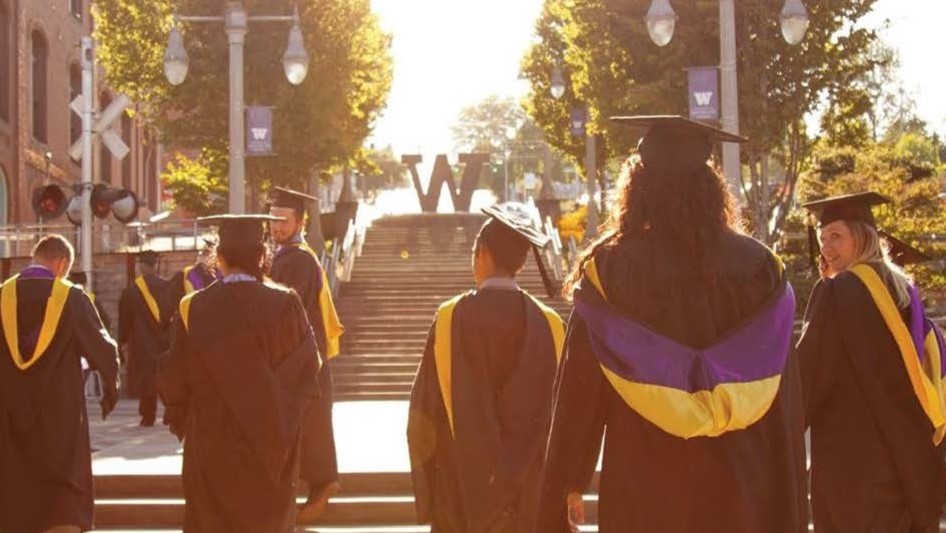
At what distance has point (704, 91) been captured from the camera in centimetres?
1817

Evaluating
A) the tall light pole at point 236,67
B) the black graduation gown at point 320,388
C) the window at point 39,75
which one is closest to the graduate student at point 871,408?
the black graduation gown at point 320,388

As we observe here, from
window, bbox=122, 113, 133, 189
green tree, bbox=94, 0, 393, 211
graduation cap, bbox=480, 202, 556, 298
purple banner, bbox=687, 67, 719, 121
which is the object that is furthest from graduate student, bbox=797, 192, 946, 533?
window, bbox=122, 113, 133, 189

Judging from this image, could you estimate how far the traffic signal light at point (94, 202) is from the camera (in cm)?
1748

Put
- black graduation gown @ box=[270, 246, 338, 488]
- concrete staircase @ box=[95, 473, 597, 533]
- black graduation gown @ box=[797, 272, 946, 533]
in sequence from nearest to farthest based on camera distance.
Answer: black graduation gown @ box=[797, 272, 946, 533] < black graduation gown @ box=[270, 246, 338, 488] < concrete staircase @ box=[95, 473, 597, 533]

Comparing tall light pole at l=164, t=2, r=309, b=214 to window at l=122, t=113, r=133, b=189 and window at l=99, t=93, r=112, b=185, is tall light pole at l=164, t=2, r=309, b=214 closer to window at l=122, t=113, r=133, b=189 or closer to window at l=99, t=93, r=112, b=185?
window at l=99, t=93, r=112, b=185

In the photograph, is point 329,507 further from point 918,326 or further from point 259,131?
point 259,131

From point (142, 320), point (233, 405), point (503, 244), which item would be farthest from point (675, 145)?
point (142, 320)

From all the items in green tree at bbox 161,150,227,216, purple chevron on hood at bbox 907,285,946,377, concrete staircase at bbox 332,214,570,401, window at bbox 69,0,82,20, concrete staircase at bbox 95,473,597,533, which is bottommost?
concrete staircase at bbox 95,473,597,533

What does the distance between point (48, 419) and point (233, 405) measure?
2.16 meters

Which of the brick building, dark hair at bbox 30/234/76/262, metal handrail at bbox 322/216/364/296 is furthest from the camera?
the brick building

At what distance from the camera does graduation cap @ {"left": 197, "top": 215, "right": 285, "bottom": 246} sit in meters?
7.80

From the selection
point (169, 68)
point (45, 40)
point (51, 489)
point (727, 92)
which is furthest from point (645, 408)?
point (45, 40)

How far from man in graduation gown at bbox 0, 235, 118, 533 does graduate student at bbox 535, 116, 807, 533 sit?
5.29m

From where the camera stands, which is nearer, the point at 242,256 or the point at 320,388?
the point at 242,256
